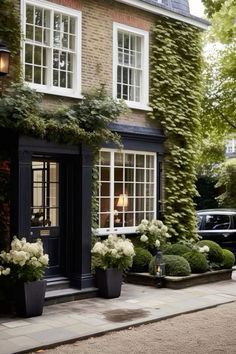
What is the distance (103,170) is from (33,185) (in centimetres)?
224

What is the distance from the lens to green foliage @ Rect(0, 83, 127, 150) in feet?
31.3

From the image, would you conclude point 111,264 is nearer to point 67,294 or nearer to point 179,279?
point 67,294

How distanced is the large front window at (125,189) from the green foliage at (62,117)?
120 centimetres

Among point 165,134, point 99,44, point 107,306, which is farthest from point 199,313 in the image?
point 99,44

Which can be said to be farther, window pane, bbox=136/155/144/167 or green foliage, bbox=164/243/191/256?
window pane, bbox=136/155/144/167

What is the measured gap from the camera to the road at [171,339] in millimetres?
7277

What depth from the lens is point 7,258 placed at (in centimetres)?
902

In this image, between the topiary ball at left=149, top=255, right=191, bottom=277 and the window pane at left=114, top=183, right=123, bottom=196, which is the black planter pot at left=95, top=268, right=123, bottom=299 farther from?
the window pane at left=114, top=183, right=123, bottom=196

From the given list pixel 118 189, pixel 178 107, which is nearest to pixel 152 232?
pixel 118 189

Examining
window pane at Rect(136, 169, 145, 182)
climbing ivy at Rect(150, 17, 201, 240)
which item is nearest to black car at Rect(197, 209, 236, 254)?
climbing ivy at Rect(150, 17, 201, 240)

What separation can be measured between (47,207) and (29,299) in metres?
2.44

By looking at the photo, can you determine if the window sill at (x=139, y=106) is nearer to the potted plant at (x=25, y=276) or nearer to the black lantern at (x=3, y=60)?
the black lantern at (x=3, y=60)

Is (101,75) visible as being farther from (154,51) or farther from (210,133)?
(210,133)

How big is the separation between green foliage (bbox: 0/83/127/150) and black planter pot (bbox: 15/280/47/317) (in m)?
2.79
